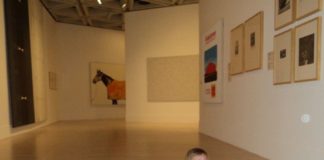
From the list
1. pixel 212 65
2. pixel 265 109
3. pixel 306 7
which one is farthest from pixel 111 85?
pixel 306 7

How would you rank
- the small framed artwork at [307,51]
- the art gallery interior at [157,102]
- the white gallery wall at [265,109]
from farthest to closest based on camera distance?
the art gallery interior at [157,102]
the white gallery wall at [265,109]
the small framed artwork at [307,51]

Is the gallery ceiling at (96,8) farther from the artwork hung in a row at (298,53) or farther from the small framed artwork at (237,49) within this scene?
the artwork hung in a row at (298,53)

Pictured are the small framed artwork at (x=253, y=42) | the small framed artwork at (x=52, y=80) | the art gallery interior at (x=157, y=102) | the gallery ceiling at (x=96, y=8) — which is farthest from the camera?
the small framed artwork at (x=52, y=80)

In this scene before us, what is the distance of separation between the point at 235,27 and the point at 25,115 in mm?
5593

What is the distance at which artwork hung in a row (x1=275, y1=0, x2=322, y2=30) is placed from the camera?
290 cm

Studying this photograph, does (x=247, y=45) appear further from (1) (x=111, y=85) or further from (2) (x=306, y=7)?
(1) (x=111, y=85)

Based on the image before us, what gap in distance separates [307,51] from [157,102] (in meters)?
8.37

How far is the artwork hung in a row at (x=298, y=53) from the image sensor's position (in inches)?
111

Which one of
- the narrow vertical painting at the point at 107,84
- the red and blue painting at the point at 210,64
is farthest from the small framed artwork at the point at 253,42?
the narrow vertical painting at the point at 107,84

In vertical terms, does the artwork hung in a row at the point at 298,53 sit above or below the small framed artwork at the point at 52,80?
above

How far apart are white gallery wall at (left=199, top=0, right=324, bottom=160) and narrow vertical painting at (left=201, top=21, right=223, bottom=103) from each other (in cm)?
18

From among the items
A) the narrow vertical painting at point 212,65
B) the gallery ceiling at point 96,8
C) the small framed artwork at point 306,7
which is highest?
the gallery ceiling at point 96,8

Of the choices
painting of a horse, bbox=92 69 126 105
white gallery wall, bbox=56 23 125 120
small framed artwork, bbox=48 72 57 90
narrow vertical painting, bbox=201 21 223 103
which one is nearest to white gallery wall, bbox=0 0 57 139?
small framed artwork, bbox=48 72 57 90

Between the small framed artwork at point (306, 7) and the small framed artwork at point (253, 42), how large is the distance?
0.86 meters
